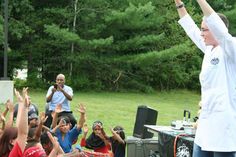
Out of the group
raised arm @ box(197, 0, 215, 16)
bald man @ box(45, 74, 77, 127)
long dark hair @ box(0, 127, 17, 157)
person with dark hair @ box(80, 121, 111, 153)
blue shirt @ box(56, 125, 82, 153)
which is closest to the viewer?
raised arm @ box(197, 0, 215, 16)

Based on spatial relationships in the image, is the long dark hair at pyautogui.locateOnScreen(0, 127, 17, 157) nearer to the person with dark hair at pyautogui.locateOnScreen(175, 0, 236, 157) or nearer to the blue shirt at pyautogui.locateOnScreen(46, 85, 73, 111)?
the person with dark hair at pyautogui.locateOnScreen(175, 0, 236, 157)

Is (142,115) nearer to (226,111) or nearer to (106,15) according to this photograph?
(226,111)

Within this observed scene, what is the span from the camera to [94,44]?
83.5ft

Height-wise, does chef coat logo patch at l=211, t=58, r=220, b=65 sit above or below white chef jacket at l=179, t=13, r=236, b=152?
above

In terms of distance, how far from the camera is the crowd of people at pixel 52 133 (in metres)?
3.80

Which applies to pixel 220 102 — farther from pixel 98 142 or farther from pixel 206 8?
pixel 98 142

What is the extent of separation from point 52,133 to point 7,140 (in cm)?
238

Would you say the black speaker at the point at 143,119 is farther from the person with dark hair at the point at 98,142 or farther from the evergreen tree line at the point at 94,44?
the evergreen tree line at the point at 94,44

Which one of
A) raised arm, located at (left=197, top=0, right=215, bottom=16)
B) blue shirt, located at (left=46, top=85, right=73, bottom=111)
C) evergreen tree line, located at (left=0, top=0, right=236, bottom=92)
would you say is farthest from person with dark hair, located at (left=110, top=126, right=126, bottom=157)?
evergreen tree line, located at (left=0, top=0, right=236, bottom=92)

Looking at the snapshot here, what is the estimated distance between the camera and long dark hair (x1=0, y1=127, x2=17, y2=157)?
400 cm

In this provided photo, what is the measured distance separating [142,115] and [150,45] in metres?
19.6

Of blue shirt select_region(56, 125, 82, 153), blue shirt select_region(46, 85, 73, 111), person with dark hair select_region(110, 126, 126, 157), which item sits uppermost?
blue shirt select_region(46, 85, 73, 111)

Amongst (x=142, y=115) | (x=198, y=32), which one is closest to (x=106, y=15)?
(x=142, y=115)

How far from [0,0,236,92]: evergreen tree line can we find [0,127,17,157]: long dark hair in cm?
2144
